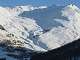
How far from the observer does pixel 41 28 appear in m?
23.6

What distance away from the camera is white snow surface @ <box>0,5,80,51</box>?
2033 cm

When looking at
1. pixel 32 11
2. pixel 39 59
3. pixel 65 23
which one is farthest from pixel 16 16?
pixel 39 59

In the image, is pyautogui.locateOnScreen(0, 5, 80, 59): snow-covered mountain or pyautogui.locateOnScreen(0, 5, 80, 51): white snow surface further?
pyautogui.locateOnScreen(0, 5, 80, 59): snow-covered mountain

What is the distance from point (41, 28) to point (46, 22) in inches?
69.9

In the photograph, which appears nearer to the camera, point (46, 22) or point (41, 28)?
point (41, 28)

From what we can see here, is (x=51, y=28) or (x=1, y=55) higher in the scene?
(x=51, y=28)

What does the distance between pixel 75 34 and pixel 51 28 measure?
184cm

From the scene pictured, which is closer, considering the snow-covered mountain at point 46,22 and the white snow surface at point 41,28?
the white snow surface at point 41,28

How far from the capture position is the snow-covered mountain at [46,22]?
21.3 meters

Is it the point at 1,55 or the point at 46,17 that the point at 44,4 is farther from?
the point at 1,55

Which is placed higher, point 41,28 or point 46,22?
point 46,22

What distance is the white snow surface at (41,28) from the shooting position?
2033cm

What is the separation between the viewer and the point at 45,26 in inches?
956

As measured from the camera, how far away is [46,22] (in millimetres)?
25250
